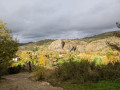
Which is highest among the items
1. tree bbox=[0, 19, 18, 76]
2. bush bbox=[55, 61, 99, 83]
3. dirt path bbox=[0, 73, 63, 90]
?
tree bbox=[0, 19, 18, 76]

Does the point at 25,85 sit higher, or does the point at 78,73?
the point at 78,73

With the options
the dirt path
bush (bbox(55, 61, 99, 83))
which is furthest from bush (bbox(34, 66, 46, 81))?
bush (bbox(55, 61, 99, 83))

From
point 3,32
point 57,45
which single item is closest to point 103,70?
point 3,32

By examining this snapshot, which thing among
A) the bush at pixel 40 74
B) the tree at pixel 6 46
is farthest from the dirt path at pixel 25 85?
the tree at pixel 6 46

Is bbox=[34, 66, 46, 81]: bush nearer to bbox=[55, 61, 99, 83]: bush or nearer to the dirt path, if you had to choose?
the dirt path

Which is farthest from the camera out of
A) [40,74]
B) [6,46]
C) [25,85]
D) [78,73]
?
[6,46]

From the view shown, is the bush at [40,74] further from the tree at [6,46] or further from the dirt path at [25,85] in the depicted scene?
the tree at [6,46]

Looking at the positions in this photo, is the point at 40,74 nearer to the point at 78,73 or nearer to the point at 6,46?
the point at 78,73

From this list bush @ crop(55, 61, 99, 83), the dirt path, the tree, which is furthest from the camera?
the tree

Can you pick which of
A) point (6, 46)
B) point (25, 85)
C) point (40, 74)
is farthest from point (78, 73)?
point (6, 46)

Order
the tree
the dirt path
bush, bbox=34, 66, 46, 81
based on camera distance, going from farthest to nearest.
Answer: the tree
bush, bbox=34, 66, 46, 81
the dirt path

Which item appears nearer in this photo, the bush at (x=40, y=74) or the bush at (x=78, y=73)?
the bush at (x=78, y=73)

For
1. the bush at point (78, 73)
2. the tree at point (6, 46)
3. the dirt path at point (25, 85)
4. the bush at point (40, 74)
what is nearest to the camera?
the dirt path at point (25, 85)

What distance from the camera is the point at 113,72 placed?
21.8 ft
